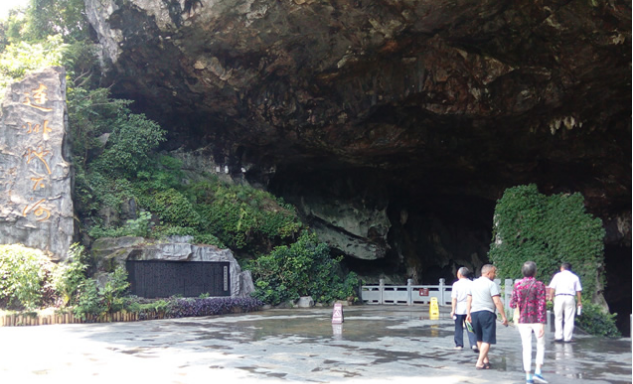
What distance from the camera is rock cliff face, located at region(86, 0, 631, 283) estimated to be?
52.5 ft

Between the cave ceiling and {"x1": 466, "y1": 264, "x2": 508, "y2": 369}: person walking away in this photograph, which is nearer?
{"x1": 466, "y1": 264, "x2": 508, "y2": 369}: person walking away

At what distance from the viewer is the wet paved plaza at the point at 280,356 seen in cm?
664

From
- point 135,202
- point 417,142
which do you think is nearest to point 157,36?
point 135,202

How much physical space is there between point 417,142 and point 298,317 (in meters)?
9.37

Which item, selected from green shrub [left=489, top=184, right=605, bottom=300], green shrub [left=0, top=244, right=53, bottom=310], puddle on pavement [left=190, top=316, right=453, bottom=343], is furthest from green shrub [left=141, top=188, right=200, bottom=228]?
green shrub [left=489, top=184, right=605, bottom=300]

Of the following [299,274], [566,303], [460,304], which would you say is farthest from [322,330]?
[299,274]

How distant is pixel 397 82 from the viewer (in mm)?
19156

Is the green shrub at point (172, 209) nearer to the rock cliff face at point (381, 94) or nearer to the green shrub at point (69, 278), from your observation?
the rock cliff face at point (381, 94)

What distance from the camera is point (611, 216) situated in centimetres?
2086

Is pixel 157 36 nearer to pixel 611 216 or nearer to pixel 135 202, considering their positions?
pixel 135 202

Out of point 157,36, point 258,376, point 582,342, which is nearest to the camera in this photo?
point 258,376

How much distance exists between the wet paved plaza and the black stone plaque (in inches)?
141

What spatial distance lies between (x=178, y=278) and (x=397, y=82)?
31.0 ft

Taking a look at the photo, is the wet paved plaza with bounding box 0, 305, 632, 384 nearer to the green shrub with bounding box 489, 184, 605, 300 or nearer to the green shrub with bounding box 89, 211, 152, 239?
the green shrub with bounding box 89, 211, 152, 239
